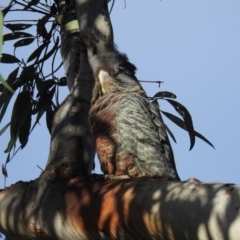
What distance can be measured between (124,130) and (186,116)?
599 millimetres

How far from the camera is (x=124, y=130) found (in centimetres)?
281

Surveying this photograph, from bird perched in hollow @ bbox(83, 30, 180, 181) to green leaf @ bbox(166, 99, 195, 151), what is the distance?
0.22 metres

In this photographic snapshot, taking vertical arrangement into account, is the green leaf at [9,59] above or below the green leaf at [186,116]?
above

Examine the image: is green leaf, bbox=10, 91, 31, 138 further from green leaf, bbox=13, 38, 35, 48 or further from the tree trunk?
the tree trunk

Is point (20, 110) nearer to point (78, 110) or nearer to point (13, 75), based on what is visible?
point (13, 75)

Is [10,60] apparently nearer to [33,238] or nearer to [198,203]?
[33,238]

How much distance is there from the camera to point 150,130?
288 cm

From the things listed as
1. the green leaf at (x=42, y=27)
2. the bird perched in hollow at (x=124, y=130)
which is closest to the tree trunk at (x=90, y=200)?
the bird perched in hollow at (x=124, y=130)

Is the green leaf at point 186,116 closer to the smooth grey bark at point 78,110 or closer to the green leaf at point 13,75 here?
the green leaf at point 13,75

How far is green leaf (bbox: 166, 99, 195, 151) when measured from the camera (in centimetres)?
320

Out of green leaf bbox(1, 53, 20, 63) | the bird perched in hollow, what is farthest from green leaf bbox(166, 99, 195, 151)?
green leaf bbox(1, 53, 20, 63)

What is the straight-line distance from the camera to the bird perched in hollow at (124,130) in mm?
2707

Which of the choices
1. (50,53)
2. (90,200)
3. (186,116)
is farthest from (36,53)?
(90,200)

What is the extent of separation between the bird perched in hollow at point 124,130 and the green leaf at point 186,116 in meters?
0.22
